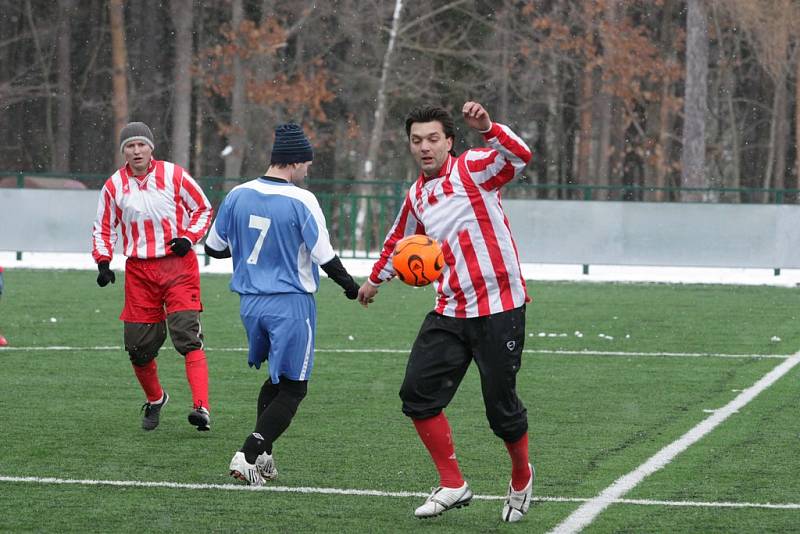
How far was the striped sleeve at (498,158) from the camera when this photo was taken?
20.2 feet

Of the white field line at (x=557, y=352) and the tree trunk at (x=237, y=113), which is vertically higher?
the tree trunk at (x=237, y=113)

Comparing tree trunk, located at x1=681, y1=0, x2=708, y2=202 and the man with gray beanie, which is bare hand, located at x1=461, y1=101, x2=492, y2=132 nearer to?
the man with gray beanie

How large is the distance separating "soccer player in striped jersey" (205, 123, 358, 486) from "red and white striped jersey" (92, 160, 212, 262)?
159 cm

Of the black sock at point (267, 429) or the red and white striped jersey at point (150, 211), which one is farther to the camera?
the red and white striped jersey at point (150, 211)

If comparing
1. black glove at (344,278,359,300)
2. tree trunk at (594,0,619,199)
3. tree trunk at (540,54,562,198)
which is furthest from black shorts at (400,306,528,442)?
tree trunk at (594,0,619,199)

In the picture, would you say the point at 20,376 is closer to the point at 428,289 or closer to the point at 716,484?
the point at 716,484

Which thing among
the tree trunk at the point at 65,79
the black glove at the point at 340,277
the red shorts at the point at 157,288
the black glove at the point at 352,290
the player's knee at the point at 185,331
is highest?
the tree trunk at the point at 65,79

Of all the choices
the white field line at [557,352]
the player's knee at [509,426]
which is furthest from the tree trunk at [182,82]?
the player's knee at [509,426]

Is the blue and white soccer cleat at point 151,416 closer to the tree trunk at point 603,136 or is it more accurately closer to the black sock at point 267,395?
the black sock at point 267,395

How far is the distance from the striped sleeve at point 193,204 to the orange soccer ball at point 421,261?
2.61 metres

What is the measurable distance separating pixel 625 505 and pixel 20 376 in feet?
20.0

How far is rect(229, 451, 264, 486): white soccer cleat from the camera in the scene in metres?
6.89

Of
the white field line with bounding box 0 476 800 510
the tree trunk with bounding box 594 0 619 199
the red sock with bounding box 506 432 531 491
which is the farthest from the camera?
the tree trunk with bounding box 594 0 619 199

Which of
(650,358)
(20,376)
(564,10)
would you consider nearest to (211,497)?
(20,376)
